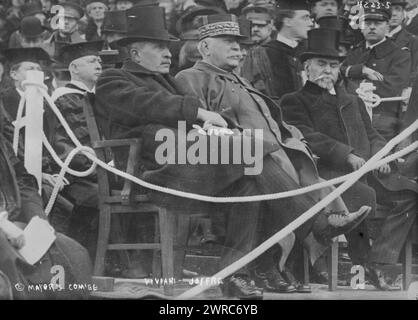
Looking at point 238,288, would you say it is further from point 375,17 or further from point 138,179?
point 375,17

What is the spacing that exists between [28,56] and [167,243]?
59.1 inches

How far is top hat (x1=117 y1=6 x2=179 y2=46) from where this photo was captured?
537cm

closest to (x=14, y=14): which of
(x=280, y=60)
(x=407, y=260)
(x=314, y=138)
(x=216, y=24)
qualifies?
(x=216, y=24)

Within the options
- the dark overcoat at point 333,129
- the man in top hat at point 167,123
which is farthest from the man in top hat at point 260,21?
the dark overcoat at point 333,129

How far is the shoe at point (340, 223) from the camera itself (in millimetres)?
5406

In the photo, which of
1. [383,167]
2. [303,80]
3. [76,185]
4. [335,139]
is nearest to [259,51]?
[303,80]

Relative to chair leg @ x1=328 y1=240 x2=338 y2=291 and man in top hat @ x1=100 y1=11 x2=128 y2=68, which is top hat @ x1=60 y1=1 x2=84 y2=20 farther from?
chair leg @ x1=328 y1=240 x2=338 y2=291

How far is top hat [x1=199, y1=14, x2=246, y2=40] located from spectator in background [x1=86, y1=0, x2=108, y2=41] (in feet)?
2.06

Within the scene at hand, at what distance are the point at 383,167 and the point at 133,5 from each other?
1.90 m
